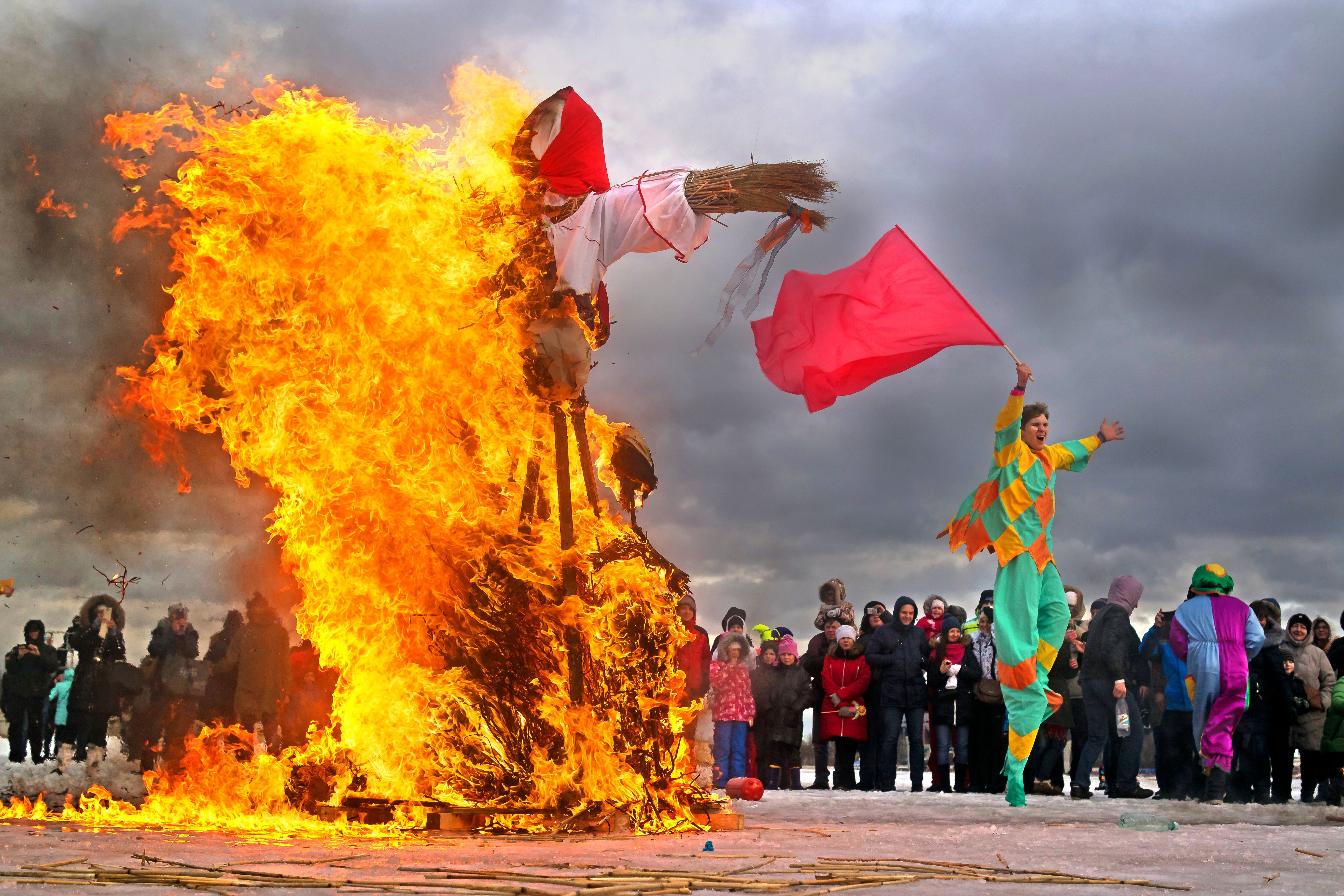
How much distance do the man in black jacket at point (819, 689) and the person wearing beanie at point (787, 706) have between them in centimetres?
9

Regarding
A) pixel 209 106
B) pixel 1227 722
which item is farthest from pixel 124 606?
pixel 1227 722

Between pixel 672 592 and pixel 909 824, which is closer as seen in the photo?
pixel 672 592

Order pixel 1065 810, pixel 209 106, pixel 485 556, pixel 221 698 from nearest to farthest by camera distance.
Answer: pixel 485 556 → pixel 209 106 → pixel 1065 810 → pixel 221 698

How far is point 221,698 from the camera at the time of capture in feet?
31.9

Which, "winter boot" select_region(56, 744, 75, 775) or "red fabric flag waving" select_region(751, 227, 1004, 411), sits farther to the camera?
"winter boot" select_region(56, 744, 75, 775)

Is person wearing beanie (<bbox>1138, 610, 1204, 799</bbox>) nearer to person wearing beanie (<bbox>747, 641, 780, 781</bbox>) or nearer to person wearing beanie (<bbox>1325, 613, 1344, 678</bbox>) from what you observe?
person wearing beanie (<bbox>1325, 613, 1344, 678</bbox>)

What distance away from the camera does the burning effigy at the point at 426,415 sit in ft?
22.7

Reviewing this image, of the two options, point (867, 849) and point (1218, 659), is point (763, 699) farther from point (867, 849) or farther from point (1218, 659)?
point (867, 849)

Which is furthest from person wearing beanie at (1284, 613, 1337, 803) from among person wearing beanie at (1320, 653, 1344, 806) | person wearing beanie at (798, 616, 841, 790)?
person wearing beanie at (798, 616, 841, 790)

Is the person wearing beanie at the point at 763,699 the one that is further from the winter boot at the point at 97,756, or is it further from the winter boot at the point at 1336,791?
the winter boot at the point at 97,756

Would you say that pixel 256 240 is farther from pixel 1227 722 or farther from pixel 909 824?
pixel 1227 722

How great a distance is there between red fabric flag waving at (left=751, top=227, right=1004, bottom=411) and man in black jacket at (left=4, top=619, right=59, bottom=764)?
7.15 m

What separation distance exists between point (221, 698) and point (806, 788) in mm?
6679

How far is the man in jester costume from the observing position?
897cm
